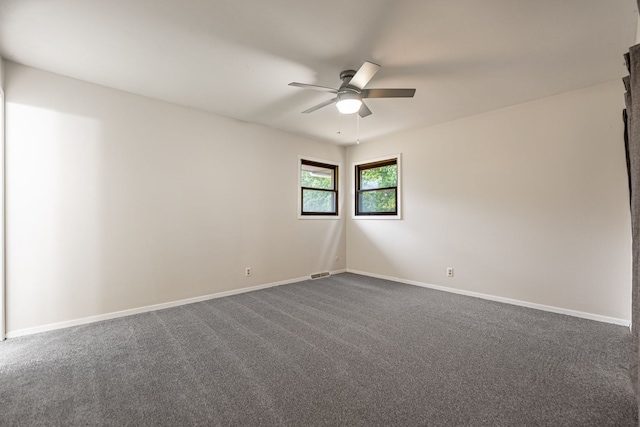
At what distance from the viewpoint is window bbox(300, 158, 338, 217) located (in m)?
4.96

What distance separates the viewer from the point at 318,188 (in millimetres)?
5184

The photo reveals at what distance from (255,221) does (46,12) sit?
2.93 meters

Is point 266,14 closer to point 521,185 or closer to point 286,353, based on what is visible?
point 286,353

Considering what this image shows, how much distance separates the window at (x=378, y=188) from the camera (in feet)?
15.9

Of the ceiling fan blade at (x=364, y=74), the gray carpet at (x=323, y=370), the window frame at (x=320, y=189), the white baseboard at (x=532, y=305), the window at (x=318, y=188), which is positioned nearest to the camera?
the gray carpet at (x=323, y=370)

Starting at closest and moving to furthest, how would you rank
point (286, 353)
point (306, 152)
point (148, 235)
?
1. point (286, 353)
2. point (148, 235)
3. point (306, 152)

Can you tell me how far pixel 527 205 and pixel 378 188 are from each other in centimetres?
227

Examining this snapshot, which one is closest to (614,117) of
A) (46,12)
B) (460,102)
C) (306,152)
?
(460,102)

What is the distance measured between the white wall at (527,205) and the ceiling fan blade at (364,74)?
2.26 m

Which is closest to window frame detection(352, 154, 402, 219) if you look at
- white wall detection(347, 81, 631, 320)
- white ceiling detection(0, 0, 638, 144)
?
white wall detection(347, 81, 631, 320)

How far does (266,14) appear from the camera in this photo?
1.96 m

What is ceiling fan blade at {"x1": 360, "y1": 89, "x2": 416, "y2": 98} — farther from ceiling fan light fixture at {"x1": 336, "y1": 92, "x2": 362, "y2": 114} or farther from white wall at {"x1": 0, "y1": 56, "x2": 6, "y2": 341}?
white wall at {"x1": 0, "y1": 56, "x2": 6, "y2": 341}

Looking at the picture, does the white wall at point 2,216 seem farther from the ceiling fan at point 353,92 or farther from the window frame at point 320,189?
the window frame at point 320,189

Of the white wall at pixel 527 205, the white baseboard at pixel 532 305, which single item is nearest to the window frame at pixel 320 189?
the white wall at pixel 527 205
